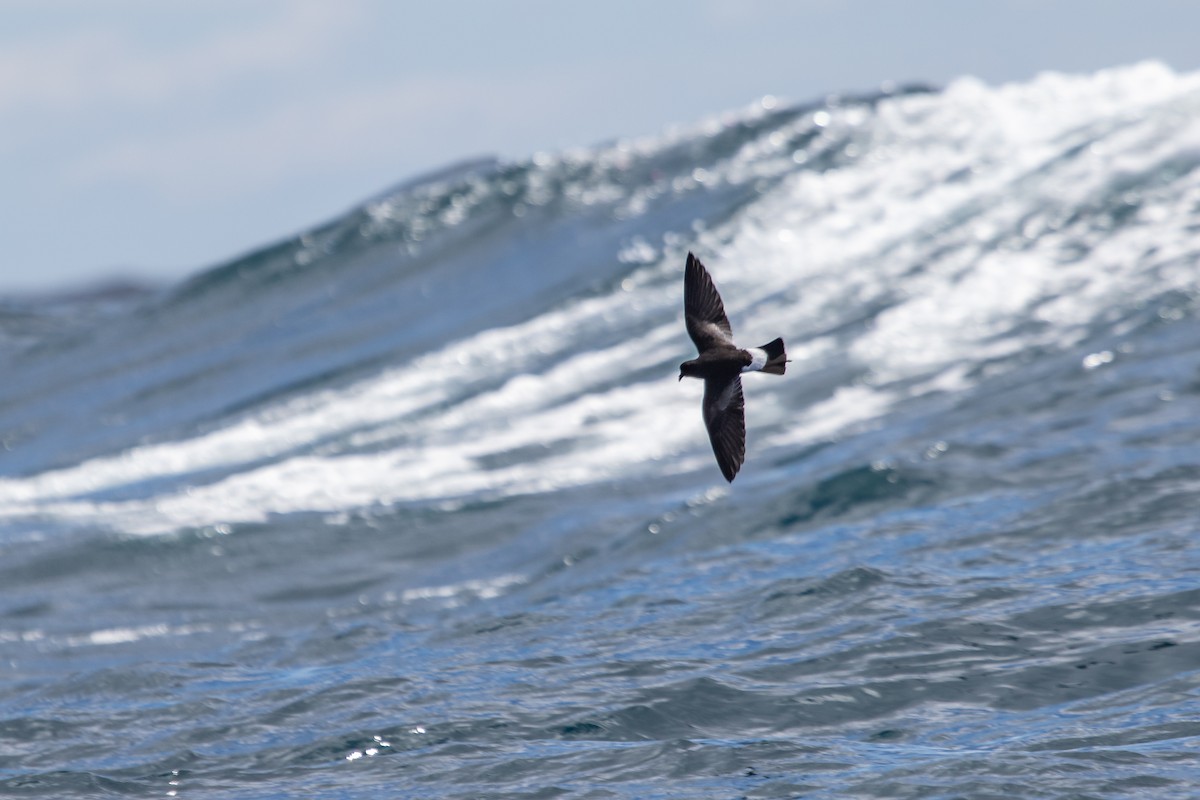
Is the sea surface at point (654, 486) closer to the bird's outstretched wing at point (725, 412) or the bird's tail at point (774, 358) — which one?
the bird's outstretched wing at point (725, 412)

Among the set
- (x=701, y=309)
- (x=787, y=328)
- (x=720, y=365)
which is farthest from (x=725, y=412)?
(x=787, y=328)

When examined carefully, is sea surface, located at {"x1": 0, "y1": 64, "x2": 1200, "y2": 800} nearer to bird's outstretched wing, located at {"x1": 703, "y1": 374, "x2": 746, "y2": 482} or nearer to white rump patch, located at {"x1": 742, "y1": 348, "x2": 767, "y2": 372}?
bird's outstretched wing, located at {"x1": 703, "y1": 374, "x2": 746, "y2": 482}

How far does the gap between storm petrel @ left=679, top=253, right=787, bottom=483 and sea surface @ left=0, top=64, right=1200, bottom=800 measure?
2.18 m

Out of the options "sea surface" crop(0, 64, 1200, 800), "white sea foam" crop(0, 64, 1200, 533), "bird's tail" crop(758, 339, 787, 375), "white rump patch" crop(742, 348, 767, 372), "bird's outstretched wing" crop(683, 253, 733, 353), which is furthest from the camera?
"white sea foam" crop(0, 64, 1200, 533)

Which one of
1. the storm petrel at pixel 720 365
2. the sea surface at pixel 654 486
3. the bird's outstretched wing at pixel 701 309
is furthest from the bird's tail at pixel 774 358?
the sea surface at pixel 654 486

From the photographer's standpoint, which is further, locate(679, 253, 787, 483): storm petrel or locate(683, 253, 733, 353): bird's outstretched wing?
locate(683, 253, 733, 353): bird's outstretched wing

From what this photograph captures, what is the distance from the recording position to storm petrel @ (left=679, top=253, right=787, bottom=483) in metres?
11.1

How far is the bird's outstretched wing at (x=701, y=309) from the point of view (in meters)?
11.8

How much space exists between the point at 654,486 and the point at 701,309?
30.2 ft

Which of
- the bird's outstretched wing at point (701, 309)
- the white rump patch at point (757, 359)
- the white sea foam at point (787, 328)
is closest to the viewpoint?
the white rump patch at point (757, 359)

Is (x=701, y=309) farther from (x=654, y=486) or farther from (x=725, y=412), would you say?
(x=654, y=486)

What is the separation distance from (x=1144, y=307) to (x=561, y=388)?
886cm

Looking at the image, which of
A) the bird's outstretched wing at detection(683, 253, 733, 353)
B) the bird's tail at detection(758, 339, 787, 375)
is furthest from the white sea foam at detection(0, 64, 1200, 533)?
the bird's tail at detection(758, 339, 787, 375)

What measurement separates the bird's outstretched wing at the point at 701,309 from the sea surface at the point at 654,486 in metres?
2.83
